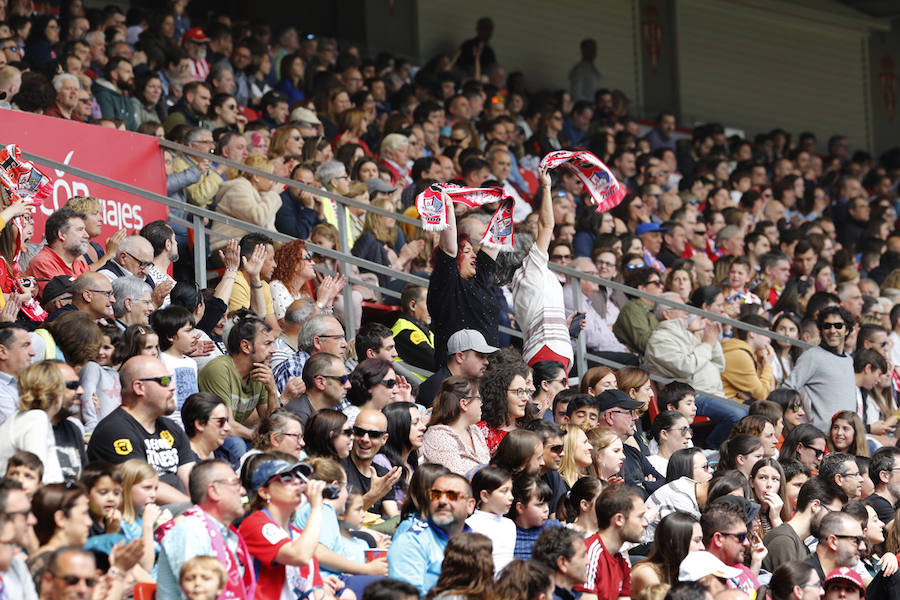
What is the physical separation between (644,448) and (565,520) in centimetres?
185

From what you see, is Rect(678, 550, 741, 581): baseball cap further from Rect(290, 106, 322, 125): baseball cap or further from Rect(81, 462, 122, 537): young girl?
Rect(290, 106, 322, 125): baseball cap

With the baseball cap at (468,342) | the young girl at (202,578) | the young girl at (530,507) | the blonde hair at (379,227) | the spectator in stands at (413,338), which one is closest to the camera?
the young girl at (202,578)

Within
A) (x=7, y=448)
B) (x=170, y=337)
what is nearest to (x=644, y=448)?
(x=170, y=337)

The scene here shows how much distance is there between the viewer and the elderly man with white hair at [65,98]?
34.9 feet

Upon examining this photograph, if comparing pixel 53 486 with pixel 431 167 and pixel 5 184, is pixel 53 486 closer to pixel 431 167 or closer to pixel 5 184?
pixel 5 184

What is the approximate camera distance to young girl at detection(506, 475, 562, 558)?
273 inches

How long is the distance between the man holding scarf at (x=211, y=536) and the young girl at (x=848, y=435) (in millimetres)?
5406

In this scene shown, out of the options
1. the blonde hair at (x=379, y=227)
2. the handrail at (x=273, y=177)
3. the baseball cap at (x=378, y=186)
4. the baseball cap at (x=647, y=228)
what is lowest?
the baseball cap at (x=647, y=228)

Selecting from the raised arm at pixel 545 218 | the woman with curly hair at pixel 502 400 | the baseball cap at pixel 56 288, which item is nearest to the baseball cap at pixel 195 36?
the raised arm at pixel 545 218

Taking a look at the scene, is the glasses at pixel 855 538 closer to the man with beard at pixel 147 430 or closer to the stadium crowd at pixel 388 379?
the stadium crowd at pixel 388 379

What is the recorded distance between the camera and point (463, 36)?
20.6 metres

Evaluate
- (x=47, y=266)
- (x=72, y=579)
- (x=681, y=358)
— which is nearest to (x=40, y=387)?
(x=72, y=579)

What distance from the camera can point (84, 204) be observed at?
29.6ft

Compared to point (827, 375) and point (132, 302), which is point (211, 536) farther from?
point (827, 375)
